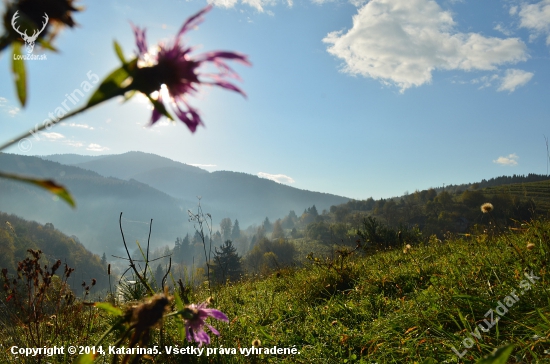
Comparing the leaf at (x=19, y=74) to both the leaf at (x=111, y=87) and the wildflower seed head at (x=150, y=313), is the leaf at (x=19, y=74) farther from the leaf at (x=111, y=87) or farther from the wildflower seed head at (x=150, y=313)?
the wildflower seed head at (x=150, y=313)

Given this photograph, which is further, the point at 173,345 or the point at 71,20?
the point at 173,345

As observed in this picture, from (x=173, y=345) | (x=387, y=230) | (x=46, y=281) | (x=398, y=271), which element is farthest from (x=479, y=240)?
(x=387, y=230)

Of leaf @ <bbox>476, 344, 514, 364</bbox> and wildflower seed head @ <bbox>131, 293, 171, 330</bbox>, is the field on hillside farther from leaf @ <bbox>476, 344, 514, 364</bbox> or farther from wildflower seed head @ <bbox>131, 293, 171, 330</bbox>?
leaf @ <bbox>476, 344, 514, 364</bbox>

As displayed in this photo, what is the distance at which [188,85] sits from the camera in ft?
2.33

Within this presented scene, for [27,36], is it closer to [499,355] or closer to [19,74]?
[19,74]

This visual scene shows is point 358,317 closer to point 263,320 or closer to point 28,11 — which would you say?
point 263,320

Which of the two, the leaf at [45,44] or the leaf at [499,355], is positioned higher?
the leaf at [45,44]

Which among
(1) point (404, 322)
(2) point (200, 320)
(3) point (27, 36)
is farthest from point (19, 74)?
(1) point (404, 322)

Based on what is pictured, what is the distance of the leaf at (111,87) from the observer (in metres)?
0.50

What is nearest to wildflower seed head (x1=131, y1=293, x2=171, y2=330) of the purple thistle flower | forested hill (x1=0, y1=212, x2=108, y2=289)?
the purple thistle flower

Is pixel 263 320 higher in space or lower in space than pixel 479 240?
lower

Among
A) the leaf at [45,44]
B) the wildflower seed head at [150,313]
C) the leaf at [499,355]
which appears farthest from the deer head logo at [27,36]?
the leaf at [499,355]

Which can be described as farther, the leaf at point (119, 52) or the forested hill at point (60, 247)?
the forested hill at point (60, 247)

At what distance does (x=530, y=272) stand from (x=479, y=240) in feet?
6.07
